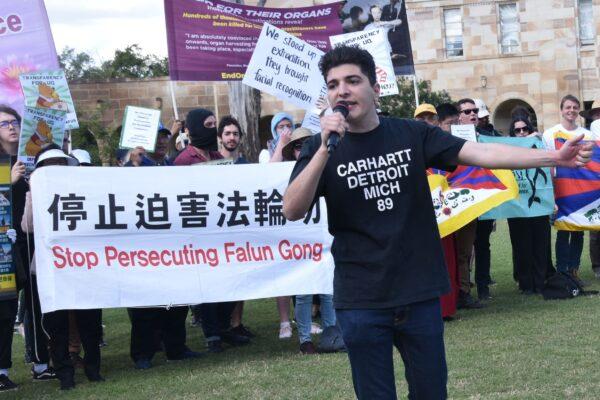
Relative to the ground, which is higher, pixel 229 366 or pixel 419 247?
pixel 419 247

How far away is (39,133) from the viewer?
28.3 feet

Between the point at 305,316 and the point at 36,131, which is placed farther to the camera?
the point at 305,316

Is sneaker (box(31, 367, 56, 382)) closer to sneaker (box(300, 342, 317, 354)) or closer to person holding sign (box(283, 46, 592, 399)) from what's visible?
sneaker (box(300, 342, 317, 354))

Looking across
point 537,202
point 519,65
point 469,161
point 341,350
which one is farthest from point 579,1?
point 469,161

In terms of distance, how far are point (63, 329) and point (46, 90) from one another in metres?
2.44

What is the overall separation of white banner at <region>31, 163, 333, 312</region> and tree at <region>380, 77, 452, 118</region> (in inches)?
878

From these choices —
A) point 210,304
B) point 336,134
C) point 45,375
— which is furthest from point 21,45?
point 336,134

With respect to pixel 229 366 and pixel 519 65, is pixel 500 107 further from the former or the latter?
pixel 229 366

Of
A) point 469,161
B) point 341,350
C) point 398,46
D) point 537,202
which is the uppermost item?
point 398,46

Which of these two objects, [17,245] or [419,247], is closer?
[419,247]

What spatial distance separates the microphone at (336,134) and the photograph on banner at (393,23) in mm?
10112

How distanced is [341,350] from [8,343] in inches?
110

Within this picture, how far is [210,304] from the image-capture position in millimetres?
9898

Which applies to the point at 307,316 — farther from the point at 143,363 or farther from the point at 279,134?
the point at 279,134
